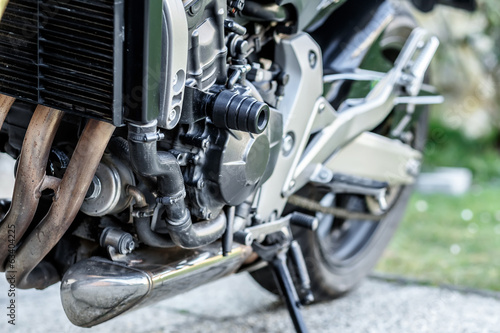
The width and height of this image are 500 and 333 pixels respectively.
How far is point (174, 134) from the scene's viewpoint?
1293 mm

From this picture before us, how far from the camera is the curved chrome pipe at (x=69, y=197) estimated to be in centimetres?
116

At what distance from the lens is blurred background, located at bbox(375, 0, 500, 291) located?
2.98 m

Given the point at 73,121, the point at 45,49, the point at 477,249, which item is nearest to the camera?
the point at 45,49

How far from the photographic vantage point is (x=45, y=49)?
1081mm

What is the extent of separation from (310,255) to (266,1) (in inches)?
35.7

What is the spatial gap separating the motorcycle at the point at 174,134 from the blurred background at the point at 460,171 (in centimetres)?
111

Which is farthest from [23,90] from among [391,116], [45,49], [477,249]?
[477,249]

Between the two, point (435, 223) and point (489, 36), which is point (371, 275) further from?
point (489, 36)

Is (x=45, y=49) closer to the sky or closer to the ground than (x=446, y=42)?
closer to the sky

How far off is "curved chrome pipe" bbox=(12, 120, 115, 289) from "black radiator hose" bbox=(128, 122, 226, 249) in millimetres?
69

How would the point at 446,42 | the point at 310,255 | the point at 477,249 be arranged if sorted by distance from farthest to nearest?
the point at 446,42, the point at 477,249, the point at 310,255

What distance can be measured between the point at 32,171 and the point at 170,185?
0.83 feet

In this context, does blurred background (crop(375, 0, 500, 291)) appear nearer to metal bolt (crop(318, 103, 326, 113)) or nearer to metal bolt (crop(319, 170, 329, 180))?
metal bolt (crop(319, 170, 329, 180))

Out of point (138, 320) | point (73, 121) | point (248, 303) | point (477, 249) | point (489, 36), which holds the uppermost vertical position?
point (73, 121)
